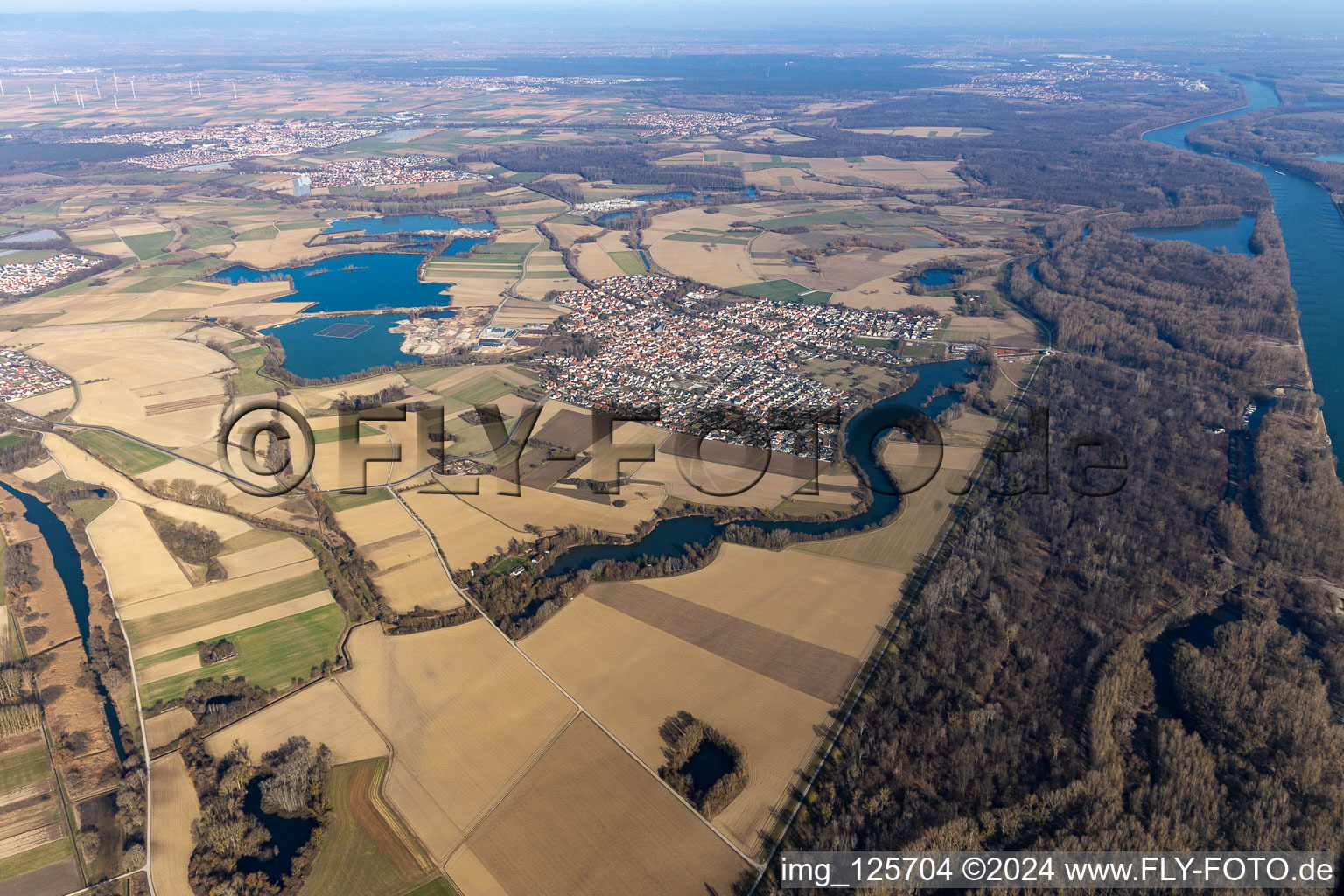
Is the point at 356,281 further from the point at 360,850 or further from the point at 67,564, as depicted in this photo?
the point at 360,850

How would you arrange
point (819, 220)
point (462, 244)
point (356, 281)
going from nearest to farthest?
point (356, 281) < point (462, 244) < point (819, 220)

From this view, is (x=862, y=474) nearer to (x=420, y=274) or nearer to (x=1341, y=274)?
(x=420, y=274)

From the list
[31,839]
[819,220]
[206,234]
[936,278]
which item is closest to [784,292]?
[936,278]

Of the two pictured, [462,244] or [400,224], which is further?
[400,224]

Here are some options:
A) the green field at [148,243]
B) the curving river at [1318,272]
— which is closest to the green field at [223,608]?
the curving river at [1318,272]

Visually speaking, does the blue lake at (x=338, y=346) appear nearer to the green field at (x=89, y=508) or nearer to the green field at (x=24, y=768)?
the green field at (x=89, y=508)

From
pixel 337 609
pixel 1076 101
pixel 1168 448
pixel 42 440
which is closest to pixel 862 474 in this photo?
pixel 1168 448

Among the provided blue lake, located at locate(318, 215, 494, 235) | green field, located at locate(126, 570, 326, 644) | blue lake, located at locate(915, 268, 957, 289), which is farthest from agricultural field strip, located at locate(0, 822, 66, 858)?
blue lake, located at locate(318, 215, 494, 235)
